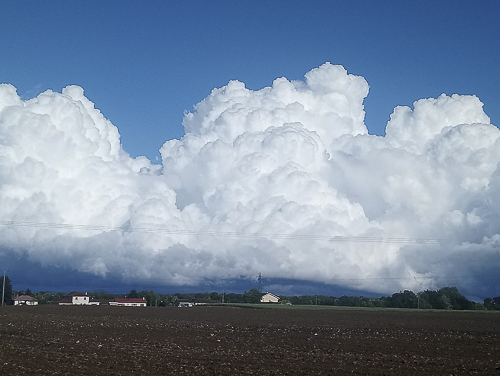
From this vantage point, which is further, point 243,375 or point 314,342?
point 314,342

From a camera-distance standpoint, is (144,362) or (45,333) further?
(45,333)

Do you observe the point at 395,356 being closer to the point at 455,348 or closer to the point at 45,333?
the point at 455,348

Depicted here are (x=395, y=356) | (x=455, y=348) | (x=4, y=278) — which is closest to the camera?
(x=395, y=356)

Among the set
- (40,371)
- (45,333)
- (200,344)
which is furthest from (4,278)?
(40,371)

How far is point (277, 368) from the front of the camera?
3606 centimetres

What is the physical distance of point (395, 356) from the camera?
4288cm

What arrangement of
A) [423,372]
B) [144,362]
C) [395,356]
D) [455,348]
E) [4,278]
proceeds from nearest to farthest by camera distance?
1. [423,372]
2. [144,362]
3. [395,356]
4. [455,348]
5. [4,278]

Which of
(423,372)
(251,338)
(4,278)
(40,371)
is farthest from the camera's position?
(4,278)

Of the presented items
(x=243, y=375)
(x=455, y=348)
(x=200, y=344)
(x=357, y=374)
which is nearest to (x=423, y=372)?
(x=357, y=374)

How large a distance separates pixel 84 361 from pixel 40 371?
4.71 m

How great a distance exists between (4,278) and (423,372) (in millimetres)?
182131

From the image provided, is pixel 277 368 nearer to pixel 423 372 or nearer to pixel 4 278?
pixel 423 372

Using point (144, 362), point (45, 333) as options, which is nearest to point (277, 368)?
point (144, 362)

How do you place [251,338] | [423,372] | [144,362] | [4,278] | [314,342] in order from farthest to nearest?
1. [4,278]
2. [251,338]
3. [314,342]
4. [144,362]
5. [423,372]
